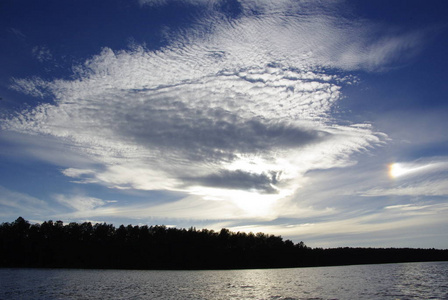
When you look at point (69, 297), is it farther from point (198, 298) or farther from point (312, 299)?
point (312, 299)

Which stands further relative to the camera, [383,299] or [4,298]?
[383,299]

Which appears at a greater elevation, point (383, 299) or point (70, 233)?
point (70, 233)

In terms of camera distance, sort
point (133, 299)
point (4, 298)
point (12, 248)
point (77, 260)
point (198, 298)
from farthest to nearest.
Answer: point (77, 260) < point (12, 248) < point (198, 298) < point (133, 299) < point (4, 298)

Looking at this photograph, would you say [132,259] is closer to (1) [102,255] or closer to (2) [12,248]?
(1) [102,255]

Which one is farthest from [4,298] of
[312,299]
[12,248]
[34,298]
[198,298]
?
[12,248]

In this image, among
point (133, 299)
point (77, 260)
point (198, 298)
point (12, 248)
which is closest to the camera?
point (133, 299)

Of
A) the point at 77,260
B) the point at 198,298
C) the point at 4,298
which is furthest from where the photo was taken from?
the point at 77,260

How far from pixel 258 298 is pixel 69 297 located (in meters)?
32.5

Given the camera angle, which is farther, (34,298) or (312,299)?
(312,299)

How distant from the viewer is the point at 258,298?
5500 centimetres

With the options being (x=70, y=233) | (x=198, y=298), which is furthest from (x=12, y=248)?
(x=198, y=298)

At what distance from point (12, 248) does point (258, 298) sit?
177 meters

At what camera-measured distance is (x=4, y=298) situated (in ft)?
153

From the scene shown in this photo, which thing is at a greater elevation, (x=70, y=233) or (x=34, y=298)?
(x=70, y=233)
